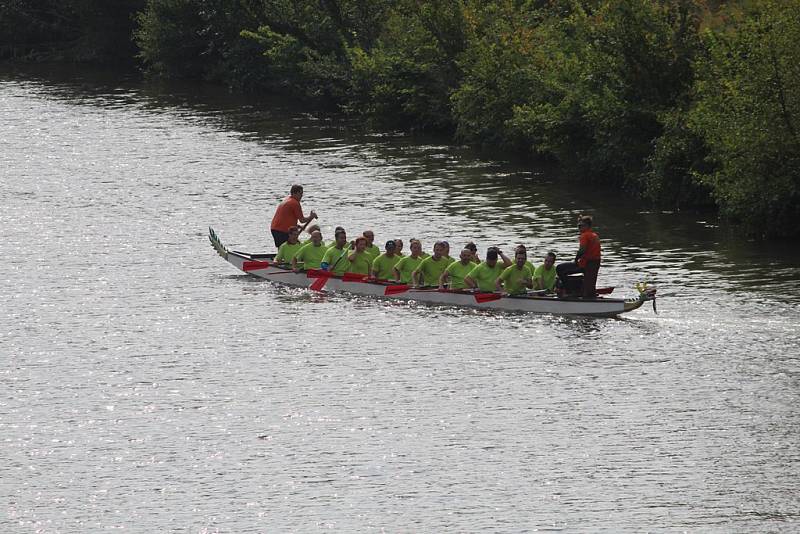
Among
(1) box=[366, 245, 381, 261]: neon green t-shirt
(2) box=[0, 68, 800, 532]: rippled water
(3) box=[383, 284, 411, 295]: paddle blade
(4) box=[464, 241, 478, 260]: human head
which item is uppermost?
(4) box=[464, 241, 478, 260]: human head

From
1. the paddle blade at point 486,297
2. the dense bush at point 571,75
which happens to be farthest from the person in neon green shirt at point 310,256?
the dense bush at point 571,75

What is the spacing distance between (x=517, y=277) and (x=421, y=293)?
2446mm

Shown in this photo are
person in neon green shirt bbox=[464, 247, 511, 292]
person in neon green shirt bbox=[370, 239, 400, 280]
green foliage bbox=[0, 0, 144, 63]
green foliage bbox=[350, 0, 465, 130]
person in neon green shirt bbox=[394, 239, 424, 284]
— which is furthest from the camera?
green foliage bbox=[0, 0, 144, 63]

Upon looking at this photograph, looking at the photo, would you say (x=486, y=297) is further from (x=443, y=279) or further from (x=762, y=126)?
(x=762, y=126)

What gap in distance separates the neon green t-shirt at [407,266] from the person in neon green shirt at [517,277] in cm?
241

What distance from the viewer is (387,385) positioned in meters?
28.1

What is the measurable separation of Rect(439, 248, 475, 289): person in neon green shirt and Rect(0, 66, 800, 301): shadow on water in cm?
468

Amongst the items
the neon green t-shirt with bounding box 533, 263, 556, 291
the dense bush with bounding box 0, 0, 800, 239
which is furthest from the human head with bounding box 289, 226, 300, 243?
the dense bush with bounding box 0, 0, 800, 239

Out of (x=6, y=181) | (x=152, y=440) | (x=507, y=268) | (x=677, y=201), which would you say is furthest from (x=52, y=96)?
(x=152, y=440)

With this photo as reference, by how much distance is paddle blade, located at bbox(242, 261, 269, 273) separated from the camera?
120 ft

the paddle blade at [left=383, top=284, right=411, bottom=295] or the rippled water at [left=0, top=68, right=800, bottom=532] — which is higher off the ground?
the paddle blade at [left=383, top=284, right=411, bottom=295]

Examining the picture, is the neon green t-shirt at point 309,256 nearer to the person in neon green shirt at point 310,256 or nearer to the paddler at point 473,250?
the person in neon green shirt at point 310,256

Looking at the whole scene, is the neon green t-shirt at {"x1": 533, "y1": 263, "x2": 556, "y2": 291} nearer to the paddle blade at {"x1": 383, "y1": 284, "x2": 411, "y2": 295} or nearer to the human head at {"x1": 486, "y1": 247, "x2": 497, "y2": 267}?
the human head at {"x1": 486, "y1": 247, "x2": 497, "y2": 267}

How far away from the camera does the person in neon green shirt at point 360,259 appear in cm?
3522
